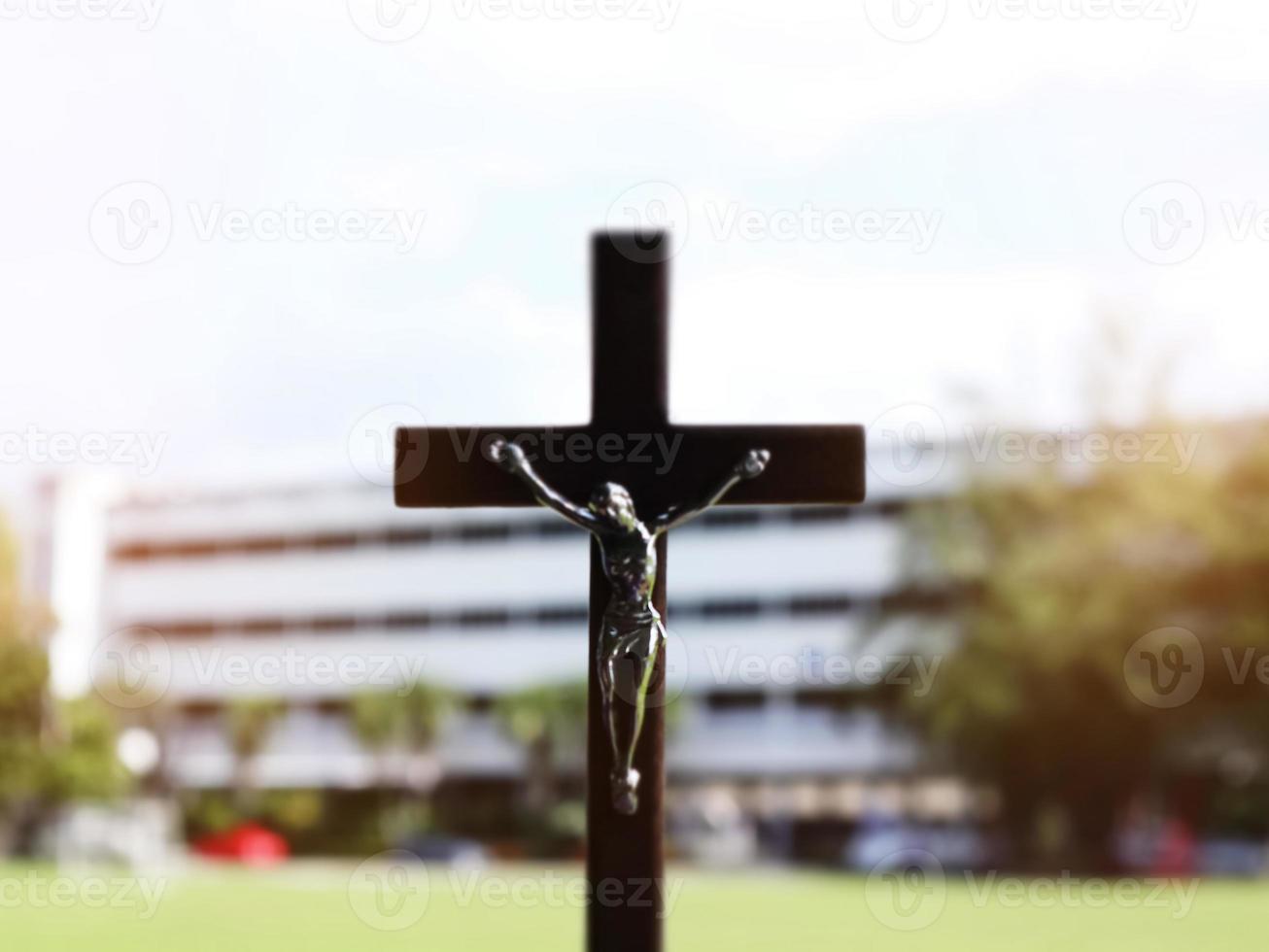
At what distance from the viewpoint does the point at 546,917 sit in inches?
761

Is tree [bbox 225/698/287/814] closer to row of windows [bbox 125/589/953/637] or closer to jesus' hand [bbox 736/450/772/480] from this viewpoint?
row of windows [bbox 125/589/953/637]

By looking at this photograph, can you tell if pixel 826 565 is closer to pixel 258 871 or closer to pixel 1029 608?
pixel 1029 608

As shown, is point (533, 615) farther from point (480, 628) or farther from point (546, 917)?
point (546, 917)

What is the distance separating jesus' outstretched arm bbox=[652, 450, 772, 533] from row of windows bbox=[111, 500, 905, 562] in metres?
25.3

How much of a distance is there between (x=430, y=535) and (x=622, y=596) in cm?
3074

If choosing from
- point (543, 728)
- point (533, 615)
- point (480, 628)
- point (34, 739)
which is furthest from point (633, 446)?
point (480, 628)

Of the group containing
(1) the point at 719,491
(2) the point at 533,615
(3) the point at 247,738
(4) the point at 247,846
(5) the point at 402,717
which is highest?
(2) the point at 533,615

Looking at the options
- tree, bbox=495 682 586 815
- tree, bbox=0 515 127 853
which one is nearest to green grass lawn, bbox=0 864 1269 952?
tree, bbox=0 515 127 853

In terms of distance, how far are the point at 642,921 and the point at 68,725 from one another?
29429 mm

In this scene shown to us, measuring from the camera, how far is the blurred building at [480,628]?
31.2 metres

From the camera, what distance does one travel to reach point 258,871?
2981 cm

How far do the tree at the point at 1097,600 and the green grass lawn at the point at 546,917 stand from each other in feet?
8.91

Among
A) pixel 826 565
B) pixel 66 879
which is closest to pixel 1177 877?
pixel 826 565

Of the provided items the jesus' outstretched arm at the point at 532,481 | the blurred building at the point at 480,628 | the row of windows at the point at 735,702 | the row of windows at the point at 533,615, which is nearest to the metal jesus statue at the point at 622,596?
the jesus' outstretched arm at the point at 532,481
